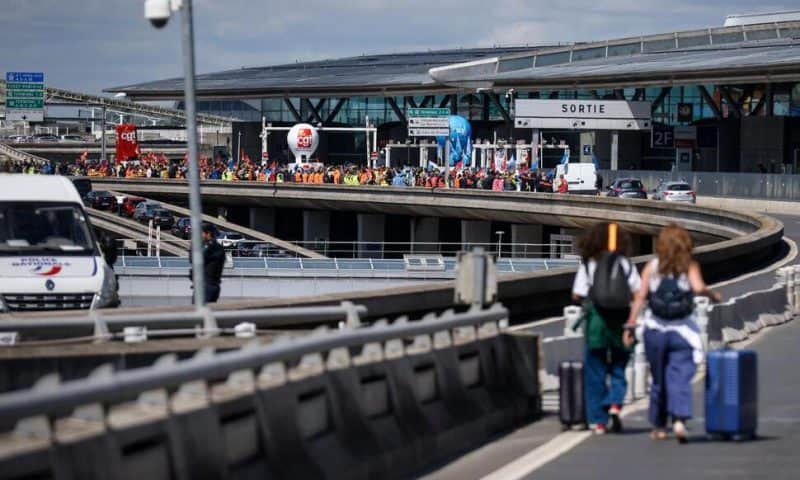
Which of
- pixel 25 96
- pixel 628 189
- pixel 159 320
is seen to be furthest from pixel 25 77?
pixel 159 320

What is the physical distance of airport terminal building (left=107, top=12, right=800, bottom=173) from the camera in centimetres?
8631

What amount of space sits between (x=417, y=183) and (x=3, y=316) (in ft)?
237

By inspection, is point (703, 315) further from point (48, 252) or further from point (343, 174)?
point (343, 174)

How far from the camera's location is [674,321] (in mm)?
11969

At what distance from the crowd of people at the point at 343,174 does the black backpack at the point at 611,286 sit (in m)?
64.5

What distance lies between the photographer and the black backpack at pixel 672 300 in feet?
39.1

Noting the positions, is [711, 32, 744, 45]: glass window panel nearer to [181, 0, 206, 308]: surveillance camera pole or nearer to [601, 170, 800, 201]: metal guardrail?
[601, 170, 800, 201]: metal guardrail

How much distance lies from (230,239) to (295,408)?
71996 mm

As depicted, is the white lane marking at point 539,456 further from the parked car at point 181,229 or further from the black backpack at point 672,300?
the parked car at point 181,229

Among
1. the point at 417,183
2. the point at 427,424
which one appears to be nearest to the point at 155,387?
the point at 427,424

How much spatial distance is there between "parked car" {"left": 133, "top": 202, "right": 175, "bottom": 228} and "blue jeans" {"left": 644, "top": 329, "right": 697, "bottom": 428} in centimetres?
7853

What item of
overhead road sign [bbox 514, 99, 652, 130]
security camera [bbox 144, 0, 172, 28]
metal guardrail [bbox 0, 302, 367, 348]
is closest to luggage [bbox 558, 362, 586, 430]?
metal guardrail [bbox 0, 302, 367, 348]

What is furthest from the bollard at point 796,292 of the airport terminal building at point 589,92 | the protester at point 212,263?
the airport terminal building at point 589,92

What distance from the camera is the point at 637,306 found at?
1206 cm
